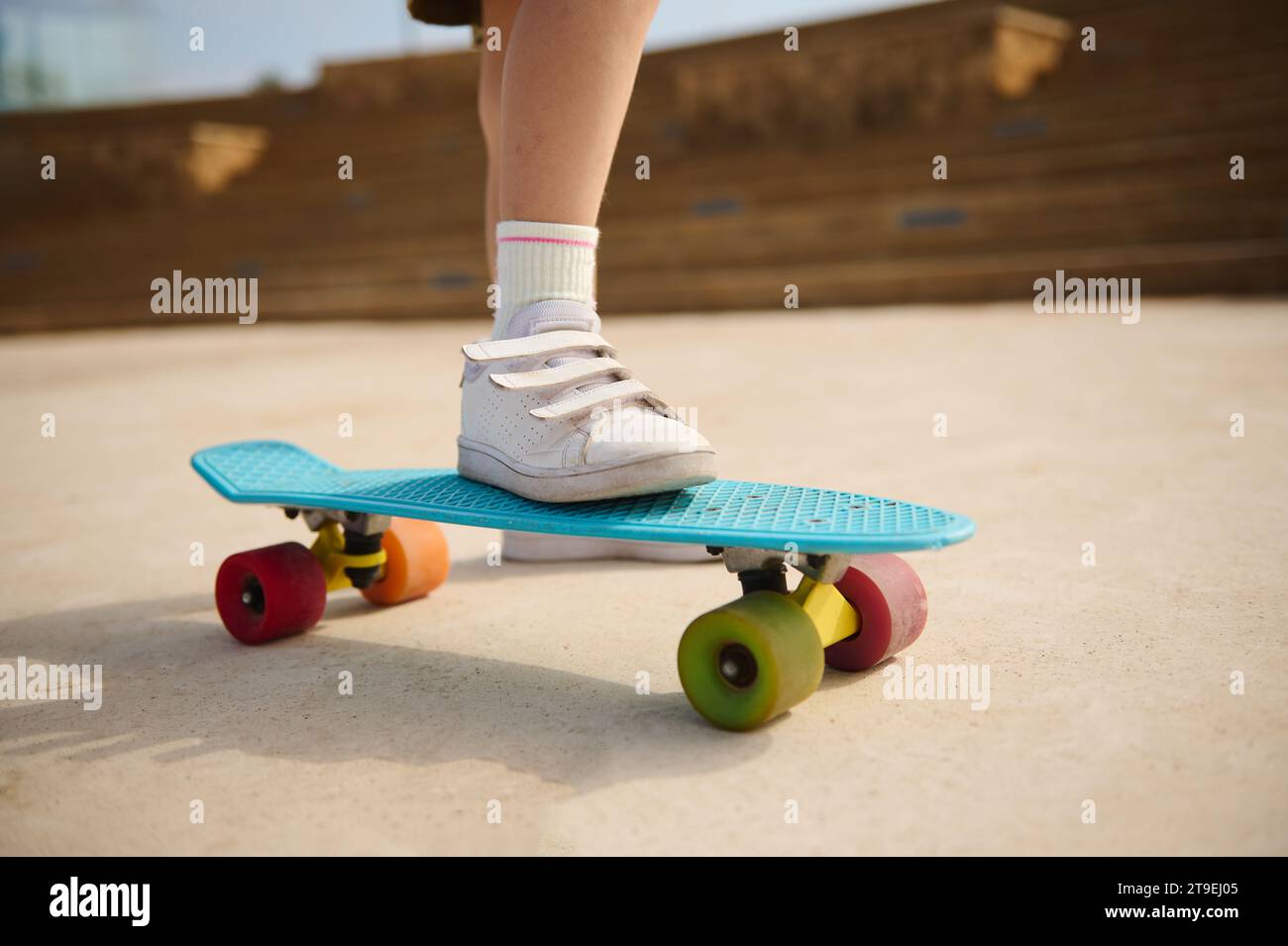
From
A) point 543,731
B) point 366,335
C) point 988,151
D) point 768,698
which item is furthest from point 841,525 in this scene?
point 988,151

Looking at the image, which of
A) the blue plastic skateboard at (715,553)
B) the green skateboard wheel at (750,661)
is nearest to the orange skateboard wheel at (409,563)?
the blue plastic skateboard at (715,553)

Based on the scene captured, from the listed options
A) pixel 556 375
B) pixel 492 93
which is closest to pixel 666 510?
pixel 556 375

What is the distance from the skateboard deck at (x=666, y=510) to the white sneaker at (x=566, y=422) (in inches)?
1.2

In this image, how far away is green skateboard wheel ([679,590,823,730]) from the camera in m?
1.06

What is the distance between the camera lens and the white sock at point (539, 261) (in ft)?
4.40

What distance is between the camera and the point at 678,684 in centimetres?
125

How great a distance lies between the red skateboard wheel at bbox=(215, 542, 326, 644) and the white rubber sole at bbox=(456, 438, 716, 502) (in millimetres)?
396

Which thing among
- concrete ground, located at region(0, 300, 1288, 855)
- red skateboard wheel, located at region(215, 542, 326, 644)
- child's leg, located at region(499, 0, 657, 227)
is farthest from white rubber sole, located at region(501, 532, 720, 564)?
child's leg, located at region(499, 0, 657, 227)

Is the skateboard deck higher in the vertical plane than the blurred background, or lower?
lower

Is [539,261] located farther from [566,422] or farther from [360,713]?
[360,713]

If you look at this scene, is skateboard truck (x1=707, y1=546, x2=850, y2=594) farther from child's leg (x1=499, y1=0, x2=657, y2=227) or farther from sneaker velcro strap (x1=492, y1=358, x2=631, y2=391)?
child's leg (x1=499, y1=0, x2=657, y2=227)

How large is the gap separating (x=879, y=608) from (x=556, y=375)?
1.51 ft
